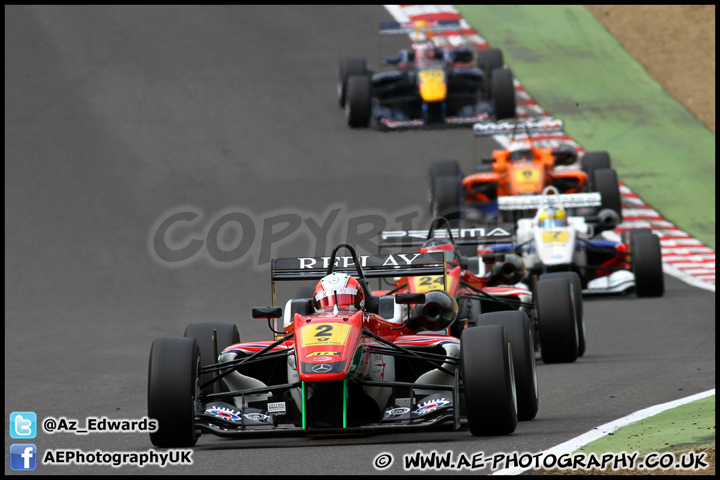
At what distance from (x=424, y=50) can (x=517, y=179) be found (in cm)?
808

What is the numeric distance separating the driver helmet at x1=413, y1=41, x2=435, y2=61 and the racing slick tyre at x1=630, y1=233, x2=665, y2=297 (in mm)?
11161

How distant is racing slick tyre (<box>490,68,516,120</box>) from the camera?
2802cm

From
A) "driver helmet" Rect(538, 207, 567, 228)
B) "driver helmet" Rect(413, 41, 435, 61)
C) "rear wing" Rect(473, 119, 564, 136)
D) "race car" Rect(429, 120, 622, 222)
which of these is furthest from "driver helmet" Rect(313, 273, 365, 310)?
"driver helmet" Rect(413, 41, 435, 61)

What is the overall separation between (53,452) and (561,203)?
38.7ft

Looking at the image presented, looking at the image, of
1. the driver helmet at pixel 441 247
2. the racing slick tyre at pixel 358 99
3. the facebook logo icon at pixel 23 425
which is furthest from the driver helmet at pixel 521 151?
the facebook logo icon at pixel 23 425

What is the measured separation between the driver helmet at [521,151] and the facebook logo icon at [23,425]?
1226cm

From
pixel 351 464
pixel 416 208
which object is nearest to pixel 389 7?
pixel 416 208

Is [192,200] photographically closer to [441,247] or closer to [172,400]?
[441,247]

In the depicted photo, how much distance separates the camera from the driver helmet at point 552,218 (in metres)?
18.4

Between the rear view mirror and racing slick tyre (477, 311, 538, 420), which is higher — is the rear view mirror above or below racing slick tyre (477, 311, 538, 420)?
above

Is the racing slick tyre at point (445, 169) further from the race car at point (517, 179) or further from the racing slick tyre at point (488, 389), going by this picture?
the racing slick tyre at point (488, 389)

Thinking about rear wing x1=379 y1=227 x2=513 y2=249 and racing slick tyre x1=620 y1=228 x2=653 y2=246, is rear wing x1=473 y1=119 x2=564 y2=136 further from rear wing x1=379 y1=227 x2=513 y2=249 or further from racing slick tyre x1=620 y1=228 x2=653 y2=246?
rear wing x1=379 y1=227 x2=513 y2=249

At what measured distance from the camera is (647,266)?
18312mm

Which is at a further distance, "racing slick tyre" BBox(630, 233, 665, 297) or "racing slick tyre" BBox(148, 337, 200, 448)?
"racing slick tyre" BBox(630, 233, 665, 297)
